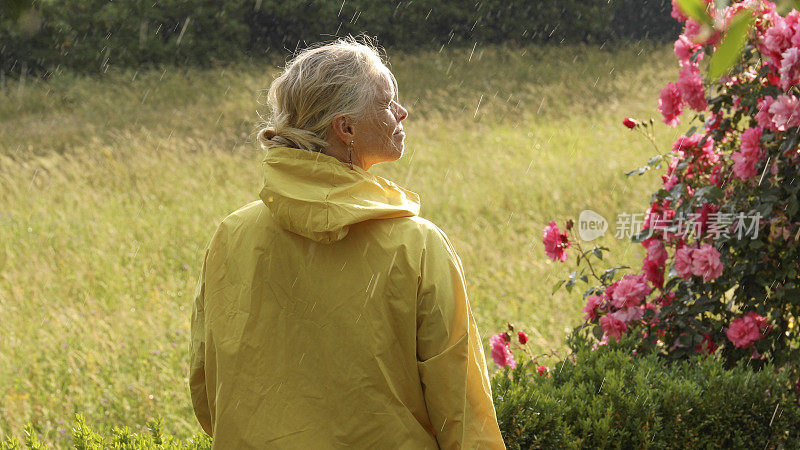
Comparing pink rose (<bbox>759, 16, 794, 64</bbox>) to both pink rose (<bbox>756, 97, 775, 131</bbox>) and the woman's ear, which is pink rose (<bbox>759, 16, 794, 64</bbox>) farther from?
the woman's ear

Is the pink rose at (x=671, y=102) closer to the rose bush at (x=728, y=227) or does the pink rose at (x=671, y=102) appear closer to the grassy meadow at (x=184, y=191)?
the rose bush at (x=728, y=227)

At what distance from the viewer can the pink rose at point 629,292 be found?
3.67 m

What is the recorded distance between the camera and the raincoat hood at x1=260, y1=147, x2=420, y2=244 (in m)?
1.67

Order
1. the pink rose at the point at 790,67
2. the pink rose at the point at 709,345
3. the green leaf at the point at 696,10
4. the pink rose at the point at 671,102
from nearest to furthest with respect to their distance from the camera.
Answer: the green leaf at the point at 696,10
the pink rose at the point at 790,67
the pink rose at the point at 709,345
the pink rose at the point at 671,102

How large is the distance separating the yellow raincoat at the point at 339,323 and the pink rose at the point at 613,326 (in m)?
1.92

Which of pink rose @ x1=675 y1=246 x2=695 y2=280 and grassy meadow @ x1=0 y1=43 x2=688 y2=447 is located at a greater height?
pink rose @ x1=675 y1=246 x2=695 y2=280

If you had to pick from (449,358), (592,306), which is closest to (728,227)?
(592,306)

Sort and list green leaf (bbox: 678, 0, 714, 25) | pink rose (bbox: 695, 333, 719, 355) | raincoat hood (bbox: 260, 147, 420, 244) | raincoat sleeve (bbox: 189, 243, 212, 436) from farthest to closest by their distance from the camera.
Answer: pink rose (bbox: 695, 333, 719, 355) < raincoat sleeve (bbox: 189, 243, 212, 436) < raincoat hood (bbox: 260, 147, 420, 244) < green leaf (bbox: 678, 0, 714, 25)

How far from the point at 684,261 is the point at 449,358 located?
2150 millimetres

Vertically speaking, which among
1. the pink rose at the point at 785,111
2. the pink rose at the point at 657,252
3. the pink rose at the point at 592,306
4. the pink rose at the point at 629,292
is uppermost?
the pink rose at the point at 785,111

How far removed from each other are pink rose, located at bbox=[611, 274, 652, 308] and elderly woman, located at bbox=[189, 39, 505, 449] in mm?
1996

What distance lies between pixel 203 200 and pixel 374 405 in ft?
24.9

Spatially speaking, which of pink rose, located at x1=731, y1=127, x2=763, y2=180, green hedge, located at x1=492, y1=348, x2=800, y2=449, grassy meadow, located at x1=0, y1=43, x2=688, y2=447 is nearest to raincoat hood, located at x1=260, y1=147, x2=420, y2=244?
green hedge, located at x1=492, y1=348, x2=800, y2=449

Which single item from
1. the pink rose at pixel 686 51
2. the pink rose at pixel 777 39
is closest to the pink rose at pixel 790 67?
the pink rose at pixel 777 39
